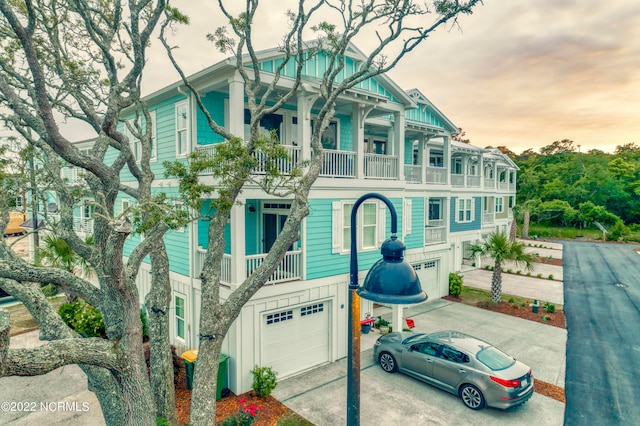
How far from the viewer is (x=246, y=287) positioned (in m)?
7.69

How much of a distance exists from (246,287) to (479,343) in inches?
286

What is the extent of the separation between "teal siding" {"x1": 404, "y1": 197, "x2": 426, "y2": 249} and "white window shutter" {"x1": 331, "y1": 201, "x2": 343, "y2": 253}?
255 inches

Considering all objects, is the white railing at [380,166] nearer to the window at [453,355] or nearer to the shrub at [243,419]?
the window at [453,355]

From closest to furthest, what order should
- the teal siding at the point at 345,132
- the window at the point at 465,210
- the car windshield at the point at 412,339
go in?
the car windshield at the point at 412,339 → the teal siding at the point at 345,132 → the window at the point at 465,210

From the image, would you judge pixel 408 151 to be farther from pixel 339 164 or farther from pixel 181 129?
pixel 181 129

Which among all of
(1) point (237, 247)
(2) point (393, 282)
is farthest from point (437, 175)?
(2) point (393, 282)

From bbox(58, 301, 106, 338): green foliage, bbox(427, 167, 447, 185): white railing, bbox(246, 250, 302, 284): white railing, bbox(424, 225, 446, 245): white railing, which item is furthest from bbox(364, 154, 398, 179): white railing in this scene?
bbox(58, 301, 106, 338): green foliage

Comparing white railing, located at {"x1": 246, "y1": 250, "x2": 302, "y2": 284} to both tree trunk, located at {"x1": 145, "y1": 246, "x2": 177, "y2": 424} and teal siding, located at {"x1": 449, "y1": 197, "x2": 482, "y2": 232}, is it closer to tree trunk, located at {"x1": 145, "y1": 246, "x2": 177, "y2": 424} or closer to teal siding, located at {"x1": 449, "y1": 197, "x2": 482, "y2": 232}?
tree trunk, located at {"x1": 145, "y1": 246, "x2": 177, "y2": 424}

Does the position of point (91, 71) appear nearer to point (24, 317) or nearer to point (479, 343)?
point (24, 317)

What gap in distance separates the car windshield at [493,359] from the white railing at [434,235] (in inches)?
376

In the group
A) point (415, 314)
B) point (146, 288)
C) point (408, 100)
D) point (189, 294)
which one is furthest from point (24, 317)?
point (408, 100)

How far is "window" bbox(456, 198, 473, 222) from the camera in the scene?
85.0 ft

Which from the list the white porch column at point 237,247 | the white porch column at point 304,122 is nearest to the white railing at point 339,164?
the white porch column at point 304,122

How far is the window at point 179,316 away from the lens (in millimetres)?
13250
